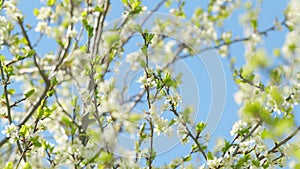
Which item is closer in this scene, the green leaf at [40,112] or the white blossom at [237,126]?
the green leaf at [40,112]

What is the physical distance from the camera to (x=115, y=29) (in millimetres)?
3305

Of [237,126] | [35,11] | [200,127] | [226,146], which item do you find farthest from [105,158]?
[35,11]

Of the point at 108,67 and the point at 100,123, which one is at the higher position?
the point at 108,67

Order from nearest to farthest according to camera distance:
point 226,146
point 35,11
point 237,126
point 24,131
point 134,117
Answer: point 24,131, point 226,146, point 237,126, point 134,117, point 35,11

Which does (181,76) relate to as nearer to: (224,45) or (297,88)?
(297,88)

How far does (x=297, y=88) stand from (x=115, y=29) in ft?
4.58

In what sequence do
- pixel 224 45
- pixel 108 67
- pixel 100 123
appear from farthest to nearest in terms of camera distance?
pixel 224 45, pixel 108 67, pixel 100 123

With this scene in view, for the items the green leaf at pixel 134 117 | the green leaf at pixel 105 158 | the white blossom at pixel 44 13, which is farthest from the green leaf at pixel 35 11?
the green leaf at pixel 105 158

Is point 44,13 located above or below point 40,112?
above

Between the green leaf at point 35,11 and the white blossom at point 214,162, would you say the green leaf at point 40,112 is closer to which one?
the white blossom at point 214,162

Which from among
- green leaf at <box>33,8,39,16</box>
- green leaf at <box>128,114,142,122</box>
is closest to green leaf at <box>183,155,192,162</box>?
green leaf at <box>128,114,142,122</box>

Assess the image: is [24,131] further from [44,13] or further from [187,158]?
[44,13]

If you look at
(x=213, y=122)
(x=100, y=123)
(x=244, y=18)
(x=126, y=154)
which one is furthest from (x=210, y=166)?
(x=244, y=18)

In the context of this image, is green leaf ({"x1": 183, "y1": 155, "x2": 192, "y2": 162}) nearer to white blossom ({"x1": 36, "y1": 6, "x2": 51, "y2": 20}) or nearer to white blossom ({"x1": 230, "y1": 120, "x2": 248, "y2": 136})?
white blossom ({"x1": 230, "y1": 120, "x2": 248, "y2": 136})
